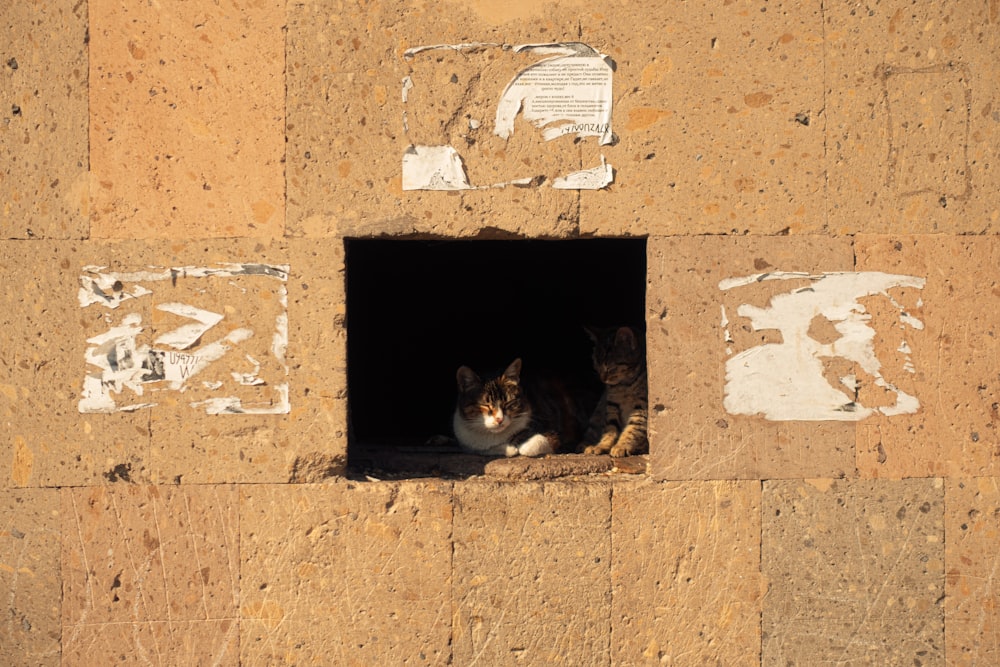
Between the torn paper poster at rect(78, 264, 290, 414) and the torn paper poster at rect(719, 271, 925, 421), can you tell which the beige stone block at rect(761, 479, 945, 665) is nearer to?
the torn paper poster at rect(719, 271, 925, 421)

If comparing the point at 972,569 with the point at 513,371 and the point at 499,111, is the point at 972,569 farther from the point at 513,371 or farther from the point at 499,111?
the point at 499,111

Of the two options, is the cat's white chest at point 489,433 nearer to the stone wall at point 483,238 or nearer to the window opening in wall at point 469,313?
the window opening in wall at point 469,313

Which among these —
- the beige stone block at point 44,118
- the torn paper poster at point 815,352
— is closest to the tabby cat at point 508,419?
the torn paper poster at point 815,352

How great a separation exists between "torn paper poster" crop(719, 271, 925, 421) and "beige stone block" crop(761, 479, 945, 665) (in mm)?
281

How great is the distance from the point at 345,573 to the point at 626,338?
177 cm

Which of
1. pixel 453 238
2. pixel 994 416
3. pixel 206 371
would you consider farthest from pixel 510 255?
pixel 994 416

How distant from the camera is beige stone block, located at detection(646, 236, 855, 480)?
314 cm

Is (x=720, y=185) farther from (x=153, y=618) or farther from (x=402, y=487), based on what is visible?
(x=153, y=618)

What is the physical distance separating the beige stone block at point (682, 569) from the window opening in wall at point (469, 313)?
1.71m

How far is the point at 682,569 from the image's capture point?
3.19 meters

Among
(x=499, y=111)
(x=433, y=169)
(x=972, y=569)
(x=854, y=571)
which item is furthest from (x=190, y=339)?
(x=972, y=569)

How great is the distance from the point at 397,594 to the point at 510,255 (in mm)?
2545

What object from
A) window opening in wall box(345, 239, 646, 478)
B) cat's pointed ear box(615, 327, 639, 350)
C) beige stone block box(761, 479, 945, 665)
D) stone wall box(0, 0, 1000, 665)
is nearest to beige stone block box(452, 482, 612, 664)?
stone wall box(0, 0, 1000, 665)

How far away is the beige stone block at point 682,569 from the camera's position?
318 cm
